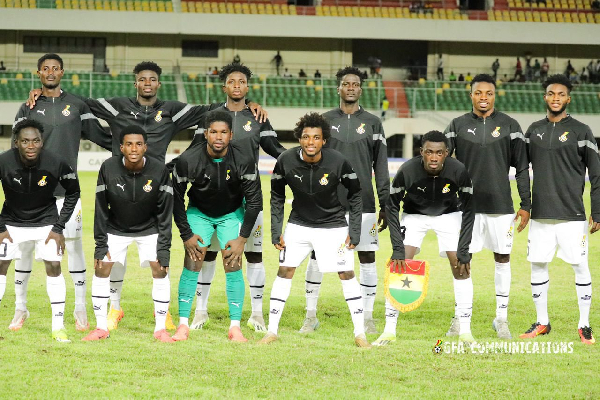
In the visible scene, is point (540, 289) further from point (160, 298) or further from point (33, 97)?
point (33, 97)

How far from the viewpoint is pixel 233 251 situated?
788 centimetres

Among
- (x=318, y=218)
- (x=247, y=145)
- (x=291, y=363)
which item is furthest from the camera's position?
(x=247, y=145)

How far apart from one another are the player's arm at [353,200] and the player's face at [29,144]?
2756 mm

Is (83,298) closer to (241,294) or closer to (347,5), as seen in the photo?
(241,294)

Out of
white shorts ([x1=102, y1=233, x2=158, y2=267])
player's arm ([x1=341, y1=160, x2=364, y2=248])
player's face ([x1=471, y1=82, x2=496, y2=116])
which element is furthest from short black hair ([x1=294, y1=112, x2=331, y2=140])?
white shorts ([x1=102, y1=233, x2=158, y2=267])

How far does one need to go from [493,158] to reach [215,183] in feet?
8.79

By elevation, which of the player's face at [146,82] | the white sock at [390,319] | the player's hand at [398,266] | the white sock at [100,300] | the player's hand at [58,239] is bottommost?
the white sock at [390,319]

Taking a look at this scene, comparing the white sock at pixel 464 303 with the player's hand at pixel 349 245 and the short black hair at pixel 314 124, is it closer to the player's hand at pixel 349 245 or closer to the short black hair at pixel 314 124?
the player's hand at pixel 349 245

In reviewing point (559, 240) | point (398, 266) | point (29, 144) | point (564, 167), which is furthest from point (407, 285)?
point (29, 144)

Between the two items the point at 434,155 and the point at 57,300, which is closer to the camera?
the point at 434,155

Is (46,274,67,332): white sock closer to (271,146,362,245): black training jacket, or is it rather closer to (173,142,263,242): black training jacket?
(173,142,263,242): black training jacket

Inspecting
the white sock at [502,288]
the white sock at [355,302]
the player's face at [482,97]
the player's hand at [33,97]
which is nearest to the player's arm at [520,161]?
the player's face at [482,97]

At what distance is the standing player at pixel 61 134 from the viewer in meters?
8.19

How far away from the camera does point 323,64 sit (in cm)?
4088
